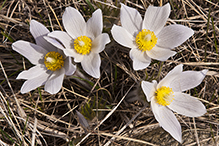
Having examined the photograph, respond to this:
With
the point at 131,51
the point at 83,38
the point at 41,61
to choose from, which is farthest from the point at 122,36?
the point at 41,61

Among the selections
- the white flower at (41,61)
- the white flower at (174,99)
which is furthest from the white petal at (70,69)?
the white flower at (174,99)

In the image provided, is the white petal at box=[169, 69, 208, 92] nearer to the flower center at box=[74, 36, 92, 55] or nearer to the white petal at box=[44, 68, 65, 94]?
the flower center at box=[74, 36, 92, 55]

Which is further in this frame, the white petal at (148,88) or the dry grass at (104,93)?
the dry grass at (104,93)

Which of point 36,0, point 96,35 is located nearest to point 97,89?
point 96,35

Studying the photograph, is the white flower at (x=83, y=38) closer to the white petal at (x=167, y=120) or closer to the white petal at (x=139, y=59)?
the white petal at (x=139, y=59)

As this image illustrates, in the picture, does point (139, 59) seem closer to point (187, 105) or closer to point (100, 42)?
point (100, 42)

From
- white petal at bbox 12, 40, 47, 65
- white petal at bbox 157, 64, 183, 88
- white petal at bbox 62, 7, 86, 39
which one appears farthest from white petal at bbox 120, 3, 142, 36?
white petal at bbox 12, 40, 47, 65

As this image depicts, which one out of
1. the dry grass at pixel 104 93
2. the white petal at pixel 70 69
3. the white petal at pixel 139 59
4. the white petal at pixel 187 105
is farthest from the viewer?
the dry grass at pixel 104 93
